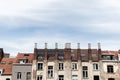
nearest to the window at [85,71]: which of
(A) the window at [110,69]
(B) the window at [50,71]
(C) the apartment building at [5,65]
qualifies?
(A) the window at [110,69]

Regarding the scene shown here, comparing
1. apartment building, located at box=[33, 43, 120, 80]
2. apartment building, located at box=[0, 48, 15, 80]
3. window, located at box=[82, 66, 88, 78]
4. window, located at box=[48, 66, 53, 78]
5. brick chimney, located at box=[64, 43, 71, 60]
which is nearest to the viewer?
apartment building, located at box=[33, 43, 120, 80]

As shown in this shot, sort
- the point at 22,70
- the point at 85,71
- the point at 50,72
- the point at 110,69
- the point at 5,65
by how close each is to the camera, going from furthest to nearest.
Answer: the point at 5,65 → the point at 22,70 → the point at 50,72 → the point at 85,71 → the point at 110,69

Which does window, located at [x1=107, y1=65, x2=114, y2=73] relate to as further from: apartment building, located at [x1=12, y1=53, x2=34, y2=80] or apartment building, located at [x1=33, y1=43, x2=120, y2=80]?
apartment building, located at [x1=12, y1=53, x2=34, y2=80]

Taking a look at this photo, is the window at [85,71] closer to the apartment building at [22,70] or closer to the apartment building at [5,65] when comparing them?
the apartment building at [22,70]

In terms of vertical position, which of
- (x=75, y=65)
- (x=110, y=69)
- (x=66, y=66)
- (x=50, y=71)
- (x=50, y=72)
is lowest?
(x=50, y=72)

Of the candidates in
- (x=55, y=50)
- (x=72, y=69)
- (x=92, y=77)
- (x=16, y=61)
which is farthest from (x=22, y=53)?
(x=92, y=77)

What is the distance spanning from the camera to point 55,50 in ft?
259

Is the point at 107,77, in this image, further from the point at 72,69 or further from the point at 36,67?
the point at 36,67

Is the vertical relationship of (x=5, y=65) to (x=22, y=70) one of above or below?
above

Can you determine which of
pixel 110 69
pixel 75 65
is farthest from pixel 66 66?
pixel 110 69

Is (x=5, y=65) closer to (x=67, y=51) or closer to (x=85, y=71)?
(x=67, y=51)

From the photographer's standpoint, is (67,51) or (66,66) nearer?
(66,66)

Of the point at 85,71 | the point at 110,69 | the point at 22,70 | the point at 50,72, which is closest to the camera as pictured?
the point at 110,69

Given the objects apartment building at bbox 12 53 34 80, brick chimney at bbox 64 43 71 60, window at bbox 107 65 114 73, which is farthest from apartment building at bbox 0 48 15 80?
window at bbox 107 65 114 73
